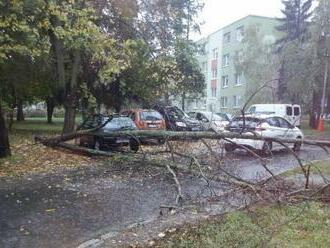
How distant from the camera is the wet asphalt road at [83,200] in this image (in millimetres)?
7246

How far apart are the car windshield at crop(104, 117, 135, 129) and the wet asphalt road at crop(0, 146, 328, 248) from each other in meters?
2.94

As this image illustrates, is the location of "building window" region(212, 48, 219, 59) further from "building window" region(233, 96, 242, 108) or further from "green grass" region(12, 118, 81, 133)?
"green grass" region(12, 118, 81, 133)

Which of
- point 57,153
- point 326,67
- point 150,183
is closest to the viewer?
point 150,183

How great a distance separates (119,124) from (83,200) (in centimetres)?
761

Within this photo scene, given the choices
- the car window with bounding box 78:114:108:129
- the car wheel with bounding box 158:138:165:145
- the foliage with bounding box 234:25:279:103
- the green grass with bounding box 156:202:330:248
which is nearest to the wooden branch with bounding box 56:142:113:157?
the car window with bounding box 78:114:108:129

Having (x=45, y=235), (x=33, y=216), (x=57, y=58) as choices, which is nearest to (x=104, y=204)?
(x=33, y=216)

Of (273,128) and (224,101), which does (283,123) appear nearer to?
(273,128)

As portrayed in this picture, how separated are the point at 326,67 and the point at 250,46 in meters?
11.7

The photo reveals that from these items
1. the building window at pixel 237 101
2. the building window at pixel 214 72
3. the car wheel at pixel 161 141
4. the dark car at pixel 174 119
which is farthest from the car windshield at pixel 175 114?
the building window at pixel 214 72

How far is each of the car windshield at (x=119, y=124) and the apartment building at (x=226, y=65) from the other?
115 ft

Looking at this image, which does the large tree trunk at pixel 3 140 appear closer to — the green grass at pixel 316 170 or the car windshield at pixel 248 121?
the car windshield at pixel 248 121

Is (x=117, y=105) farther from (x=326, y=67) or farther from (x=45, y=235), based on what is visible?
(x=45, y=235)

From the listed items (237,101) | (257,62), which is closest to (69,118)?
(257,62)

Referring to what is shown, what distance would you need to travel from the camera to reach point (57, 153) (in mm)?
16344
